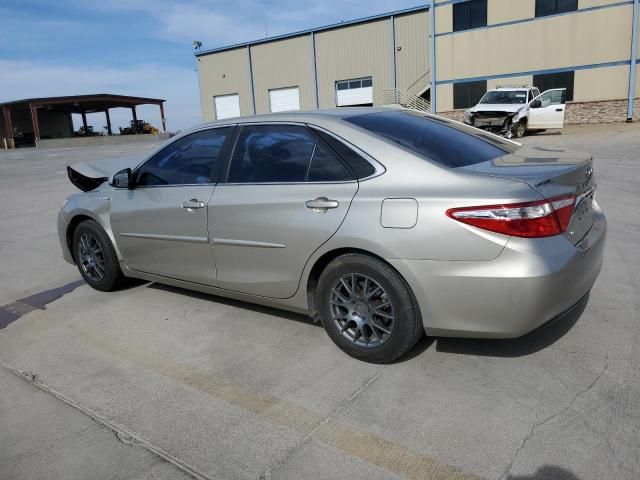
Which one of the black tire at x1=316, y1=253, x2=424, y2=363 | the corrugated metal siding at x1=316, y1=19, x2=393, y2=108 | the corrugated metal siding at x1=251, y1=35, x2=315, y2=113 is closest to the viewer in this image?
the black tire at x1=316, y1=253, x2=424, y2=363

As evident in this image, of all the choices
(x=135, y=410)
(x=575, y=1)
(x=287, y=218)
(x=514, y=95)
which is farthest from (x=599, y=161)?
(x=575, y=1)

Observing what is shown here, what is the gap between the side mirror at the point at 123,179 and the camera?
4.52 meters

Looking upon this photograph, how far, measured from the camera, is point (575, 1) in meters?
25.8

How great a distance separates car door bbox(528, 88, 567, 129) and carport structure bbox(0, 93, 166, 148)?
41.3 m

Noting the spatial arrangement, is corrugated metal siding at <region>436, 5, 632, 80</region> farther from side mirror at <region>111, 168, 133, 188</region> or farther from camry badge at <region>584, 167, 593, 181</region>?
side mirror at <region>111, 168, 133, 188</region>

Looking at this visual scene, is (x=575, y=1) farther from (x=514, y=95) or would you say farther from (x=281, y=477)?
(x=281, y=477)

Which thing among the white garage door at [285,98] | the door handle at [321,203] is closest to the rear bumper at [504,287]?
the door handle at [321,203]

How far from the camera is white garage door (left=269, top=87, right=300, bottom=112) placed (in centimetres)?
4006

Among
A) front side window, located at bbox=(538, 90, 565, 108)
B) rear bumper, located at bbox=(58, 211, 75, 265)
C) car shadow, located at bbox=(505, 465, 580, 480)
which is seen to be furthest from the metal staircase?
car shadow, located at bbox=(505, 465, 580, 480)

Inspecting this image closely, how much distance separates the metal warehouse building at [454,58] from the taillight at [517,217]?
27.5 meters

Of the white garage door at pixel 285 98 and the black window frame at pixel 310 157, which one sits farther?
the white garage door at pixel 285 98

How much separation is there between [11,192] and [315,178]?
12244mm

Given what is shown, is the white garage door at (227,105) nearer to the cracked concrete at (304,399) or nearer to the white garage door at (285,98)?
the white garage door at (285,98)

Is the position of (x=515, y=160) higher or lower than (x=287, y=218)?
higher
